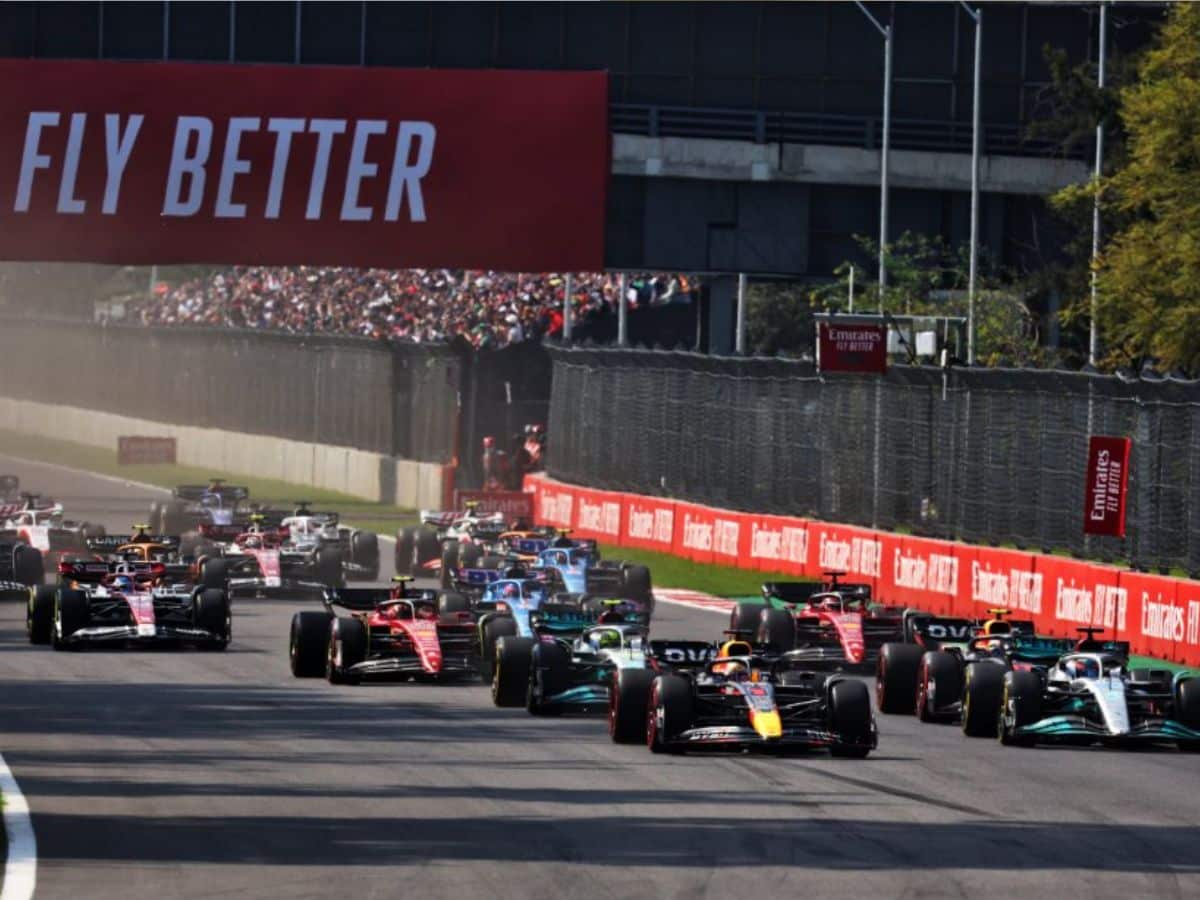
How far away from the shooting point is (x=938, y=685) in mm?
21469

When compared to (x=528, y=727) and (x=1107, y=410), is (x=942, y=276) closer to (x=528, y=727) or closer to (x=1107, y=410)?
(x=1107, y=410)

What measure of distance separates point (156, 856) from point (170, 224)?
30212 millimetres

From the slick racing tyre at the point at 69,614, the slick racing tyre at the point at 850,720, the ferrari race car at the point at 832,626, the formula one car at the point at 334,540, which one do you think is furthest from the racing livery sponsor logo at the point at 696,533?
the slick racing tyre at the point at 850,720

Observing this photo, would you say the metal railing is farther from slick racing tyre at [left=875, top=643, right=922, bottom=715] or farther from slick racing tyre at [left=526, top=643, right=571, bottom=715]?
slick racing tyre at [left=526, top=643, right=571, bottom=715]

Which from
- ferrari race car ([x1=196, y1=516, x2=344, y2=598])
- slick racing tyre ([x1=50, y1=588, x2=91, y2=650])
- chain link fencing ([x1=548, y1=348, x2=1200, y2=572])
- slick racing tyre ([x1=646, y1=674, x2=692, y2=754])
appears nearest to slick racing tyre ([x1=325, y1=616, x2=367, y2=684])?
slick racing tyre ([x1=50, y1=588, x2=91, y2=650])

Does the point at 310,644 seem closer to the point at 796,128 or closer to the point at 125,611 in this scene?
the point at 125,611

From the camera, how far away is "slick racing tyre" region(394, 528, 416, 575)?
117ft

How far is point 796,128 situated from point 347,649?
26.1 meters

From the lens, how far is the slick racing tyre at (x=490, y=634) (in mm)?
23547

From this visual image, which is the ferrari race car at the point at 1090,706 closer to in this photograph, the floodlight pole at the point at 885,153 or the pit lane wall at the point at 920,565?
the pit lane wall at the point at 920,565

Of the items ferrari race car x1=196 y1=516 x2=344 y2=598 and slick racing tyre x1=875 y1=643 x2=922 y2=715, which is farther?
ferrari race car x1=196 y1=516 x2=344 y2=598

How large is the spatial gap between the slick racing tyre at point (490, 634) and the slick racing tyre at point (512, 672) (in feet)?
3.66

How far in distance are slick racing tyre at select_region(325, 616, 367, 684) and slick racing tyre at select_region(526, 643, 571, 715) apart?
2.46 metres

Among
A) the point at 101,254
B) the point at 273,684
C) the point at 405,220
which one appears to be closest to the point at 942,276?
the point at 405,220
